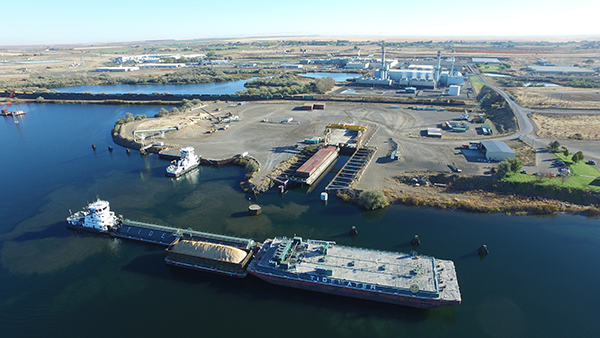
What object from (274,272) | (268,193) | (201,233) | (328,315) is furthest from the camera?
(268,193)

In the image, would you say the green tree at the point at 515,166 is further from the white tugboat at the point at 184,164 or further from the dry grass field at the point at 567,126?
the white tugboat at the point at 184,164

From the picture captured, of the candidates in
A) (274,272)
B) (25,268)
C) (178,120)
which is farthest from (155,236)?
(178,120)

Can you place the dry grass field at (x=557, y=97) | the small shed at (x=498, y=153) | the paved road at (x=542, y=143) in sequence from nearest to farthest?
the paved road at (x=542, y=143) → the small shed at (x=498, y=153) → the dry grass field at (x=557, y=97)

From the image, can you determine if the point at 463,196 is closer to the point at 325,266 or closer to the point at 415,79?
the point at 325,266

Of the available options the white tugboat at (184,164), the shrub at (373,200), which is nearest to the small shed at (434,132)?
the shrub at (373,200)

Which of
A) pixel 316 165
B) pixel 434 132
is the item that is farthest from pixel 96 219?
pixel 434 132

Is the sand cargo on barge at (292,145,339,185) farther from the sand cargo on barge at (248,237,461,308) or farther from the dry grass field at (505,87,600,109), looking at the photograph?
the dry grass field at (505,87,600,109)

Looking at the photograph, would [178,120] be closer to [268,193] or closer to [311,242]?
[268,193]
